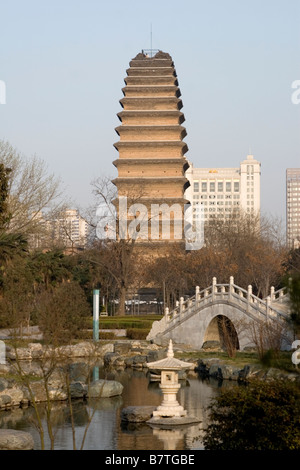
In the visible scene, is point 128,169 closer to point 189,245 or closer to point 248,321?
point 189,245

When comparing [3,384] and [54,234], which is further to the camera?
[54,234]

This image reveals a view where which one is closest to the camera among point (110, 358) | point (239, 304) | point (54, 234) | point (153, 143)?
point (110, 358)

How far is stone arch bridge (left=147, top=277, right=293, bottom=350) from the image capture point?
33781mm

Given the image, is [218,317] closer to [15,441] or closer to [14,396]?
[14,396]

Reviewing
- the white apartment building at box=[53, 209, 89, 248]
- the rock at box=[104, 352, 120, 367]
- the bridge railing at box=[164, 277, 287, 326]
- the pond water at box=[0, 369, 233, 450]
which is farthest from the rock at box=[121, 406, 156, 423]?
the white apartment building at box=[53, 209, 89, 248]

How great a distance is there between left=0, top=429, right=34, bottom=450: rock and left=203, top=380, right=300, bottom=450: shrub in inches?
147

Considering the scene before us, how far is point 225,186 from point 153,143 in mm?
120513

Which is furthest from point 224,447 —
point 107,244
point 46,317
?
point 107,244

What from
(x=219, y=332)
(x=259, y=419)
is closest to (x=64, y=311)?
(x=219, y=332)

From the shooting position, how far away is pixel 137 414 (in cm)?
1975

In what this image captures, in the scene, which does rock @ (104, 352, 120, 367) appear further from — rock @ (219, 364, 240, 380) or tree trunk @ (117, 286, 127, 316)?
tree trunk @ (117, 286, 127, 316)

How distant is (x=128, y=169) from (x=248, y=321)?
3747 centimetres
